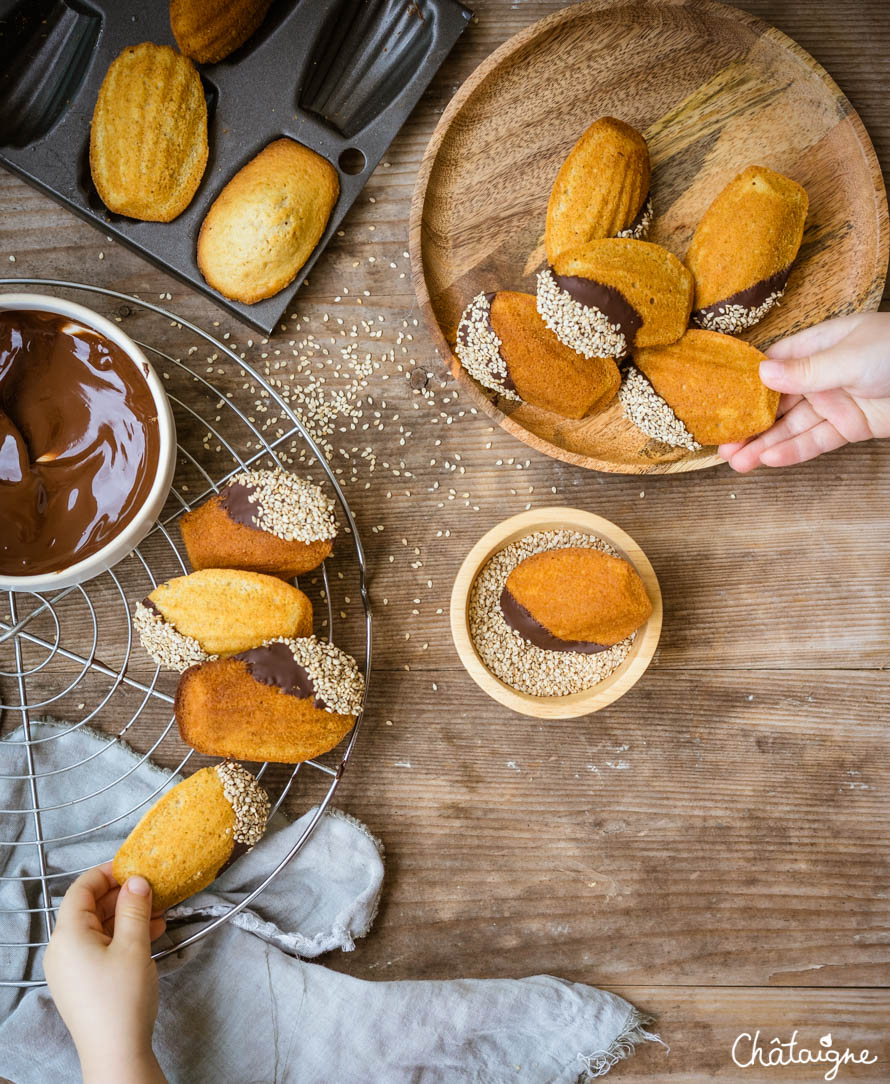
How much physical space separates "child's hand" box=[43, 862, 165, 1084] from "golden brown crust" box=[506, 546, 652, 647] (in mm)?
1063

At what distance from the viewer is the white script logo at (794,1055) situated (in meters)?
2.10

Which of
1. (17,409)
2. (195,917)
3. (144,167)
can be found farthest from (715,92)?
(195,917)

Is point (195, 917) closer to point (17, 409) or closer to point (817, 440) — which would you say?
point (17, 409)

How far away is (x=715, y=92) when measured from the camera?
1901mm

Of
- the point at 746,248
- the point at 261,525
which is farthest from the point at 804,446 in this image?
the point at 261,525

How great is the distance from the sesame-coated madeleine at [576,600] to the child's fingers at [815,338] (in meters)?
0.63

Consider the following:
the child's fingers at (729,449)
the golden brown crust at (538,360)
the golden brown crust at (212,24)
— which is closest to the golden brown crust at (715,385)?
the child's fingers at (729,449)

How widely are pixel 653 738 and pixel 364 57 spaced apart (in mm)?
1844

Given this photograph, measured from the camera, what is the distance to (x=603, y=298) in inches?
67.9

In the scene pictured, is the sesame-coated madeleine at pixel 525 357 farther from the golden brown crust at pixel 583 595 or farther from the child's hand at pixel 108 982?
the child's hand at pixel 108 982

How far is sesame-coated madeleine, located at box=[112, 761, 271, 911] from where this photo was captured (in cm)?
175

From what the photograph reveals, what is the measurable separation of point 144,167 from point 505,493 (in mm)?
1139

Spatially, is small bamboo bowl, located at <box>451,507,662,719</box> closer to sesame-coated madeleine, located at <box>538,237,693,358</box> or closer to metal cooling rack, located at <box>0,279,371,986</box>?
metal cooling rack, located at <box>0,279,371,986</box>

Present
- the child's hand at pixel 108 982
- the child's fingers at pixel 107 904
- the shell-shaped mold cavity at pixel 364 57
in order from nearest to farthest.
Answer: the child's hand at pixel 108 982 < the child's fingers at pixel 107 904 < the shell-shaped mold cavity at pixel 364 57
